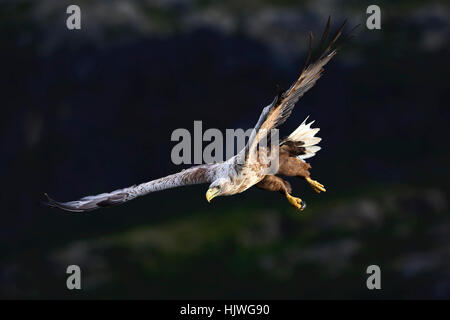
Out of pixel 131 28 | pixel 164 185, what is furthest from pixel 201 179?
pixel 131 28

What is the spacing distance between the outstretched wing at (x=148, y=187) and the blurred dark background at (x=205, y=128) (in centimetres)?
2610

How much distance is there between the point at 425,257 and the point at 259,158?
30.9 metres

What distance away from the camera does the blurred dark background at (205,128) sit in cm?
4306

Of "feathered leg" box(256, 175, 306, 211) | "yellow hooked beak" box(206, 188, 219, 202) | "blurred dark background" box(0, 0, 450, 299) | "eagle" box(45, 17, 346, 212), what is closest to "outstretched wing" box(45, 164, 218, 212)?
"eagle" box(45, 17, 346, 212)

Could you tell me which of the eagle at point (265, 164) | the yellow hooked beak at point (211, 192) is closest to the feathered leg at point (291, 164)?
the eagle at point (265, 164)

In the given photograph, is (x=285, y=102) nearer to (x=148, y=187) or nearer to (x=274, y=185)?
(x=274, y=185)

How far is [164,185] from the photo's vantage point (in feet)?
52.4

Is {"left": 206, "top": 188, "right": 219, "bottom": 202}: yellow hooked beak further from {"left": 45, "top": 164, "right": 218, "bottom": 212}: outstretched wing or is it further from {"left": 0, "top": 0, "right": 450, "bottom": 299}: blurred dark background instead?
{"left": 0, "top": 0, "right": 450, "bottom": 299}: blurred dark background

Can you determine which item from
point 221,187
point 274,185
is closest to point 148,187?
point 221,187

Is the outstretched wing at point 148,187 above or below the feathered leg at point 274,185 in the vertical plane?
above

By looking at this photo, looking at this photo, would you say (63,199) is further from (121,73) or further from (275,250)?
(275,250)

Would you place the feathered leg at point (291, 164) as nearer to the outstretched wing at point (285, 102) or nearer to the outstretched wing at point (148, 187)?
the outstretched wing at point (148, 187)

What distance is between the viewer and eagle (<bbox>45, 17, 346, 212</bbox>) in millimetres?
12906

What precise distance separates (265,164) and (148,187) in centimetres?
287
